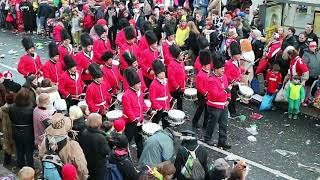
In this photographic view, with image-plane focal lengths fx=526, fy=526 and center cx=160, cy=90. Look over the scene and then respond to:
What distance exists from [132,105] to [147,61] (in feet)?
8.57

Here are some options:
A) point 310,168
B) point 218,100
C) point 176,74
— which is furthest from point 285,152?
point 176,74

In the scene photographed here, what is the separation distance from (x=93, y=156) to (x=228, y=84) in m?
3.97

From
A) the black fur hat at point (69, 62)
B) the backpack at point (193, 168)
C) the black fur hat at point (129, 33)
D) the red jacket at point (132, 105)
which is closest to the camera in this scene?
the backpack at point (193, 168)

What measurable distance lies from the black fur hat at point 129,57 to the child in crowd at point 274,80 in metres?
3.19

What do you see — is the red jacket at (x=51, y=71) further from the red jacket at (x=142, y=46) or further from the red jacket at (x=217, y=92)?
the red jacket at (x=217, y=92)

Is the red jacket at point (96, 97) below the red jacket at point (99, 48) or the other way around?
below

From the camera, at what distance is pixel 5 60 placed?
15797mm

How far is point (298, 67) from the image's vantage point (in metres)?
11.2

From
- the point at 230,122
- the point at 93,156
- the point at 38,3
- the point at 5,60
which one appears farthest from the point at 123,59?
the point at 38,3

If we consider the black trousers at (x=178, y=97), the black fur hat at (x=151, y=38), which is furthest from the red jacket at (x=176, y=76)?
the black fur hat at (x=151, y=38)

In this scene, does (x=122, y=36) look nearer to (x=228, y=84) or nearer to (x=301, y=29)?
(x=228, y=84)

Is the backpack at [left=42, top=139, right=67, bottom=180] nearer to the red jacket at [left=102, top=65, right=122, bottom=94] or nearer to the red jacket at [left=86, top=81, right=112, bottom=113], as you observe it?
the red jacket at [left=86, top=81, right=112, bottom=113]

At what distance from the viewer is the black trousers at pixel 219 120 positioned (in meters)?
9.77

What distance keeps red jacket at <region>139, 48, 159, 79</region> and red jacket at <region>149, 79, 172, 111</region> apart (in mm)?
1725
